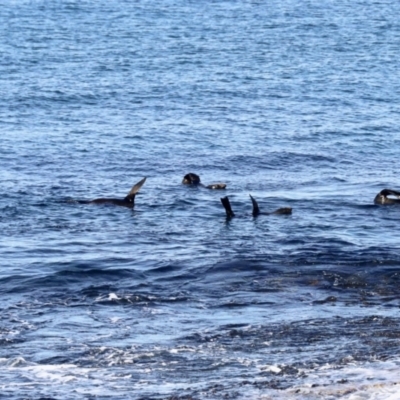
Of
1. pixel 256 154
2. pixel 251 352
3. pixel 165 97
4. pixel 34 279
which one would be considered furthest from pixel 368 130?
pixel 251 352

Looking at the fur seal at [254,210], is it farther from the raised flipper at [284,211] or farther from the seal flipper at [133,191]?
the seal flipper at [133,191]

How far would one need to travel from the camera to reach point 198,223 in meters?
22.5

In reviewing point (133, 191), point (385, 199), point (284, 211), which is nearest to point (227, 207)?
point (284, 211)

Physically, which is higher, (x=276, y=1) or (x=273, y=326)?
(x=276, y=1)

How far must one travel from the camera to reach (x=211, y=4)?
64938mm

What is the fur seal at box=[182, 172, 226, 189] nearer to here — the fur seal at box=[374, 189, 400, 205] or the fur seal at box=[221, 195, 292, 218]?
the fur seal at box=[221, 195, 292, 218]

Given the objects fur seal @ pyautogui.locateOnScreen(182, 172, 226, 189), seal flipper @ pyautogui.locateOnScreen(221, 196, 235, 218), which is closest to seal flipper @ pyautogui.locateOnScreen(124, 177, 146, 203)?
seal flipper @ pyautogui.locateOnScreen(221, 196, 235, 218)

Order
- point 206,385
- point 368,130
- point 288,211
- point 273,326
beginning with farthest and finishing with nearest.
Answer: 1. point 368,130
2. point 288,211
3. point 273,326
4. point 206,385

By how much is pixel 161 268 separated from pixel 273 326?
12.6 ft

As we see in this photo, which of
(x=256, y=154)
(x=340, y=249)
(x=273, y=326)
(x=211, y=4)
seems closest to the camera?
(x=273, y=326)

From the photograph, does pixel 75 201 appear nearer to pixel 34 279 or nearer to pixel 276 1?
pixel 34 279

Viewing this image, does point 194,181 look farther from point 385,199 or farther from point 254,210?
point 385,199

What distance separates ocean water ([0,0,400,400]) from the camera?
14.0 m

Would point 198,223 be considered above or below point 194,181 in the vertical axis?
below
